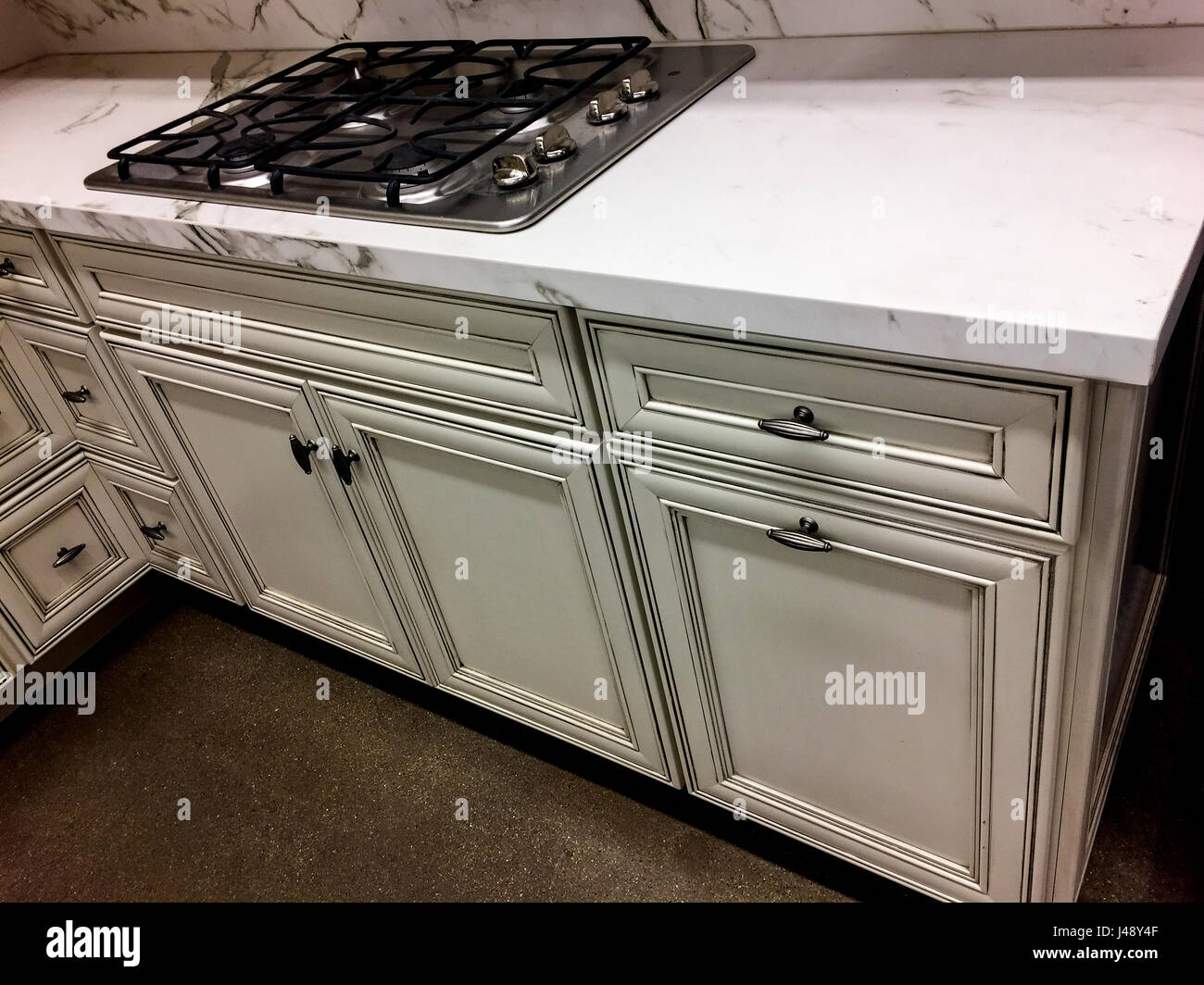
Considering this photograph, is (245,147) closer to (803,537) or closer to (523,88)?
(523,88)

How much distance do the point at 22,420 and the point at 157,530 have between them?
27 cm

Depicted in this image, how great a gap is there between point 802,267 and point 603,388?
0.76ft

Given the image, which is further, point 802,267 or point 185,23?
point 185,23

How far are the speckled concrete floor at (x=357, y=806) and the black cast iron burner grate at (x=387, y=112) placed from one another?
2.83ft

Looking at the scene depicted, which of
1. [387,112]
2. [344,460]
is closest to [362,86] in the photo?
[387,112]

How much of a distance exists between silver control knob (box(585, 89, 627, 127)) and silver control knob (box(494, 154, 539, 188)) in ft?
0.55

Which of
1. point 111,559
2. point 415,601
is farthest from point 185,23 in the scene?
point 415,601

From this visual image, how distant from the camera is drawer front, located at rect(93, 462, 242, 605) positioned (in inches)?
59.9

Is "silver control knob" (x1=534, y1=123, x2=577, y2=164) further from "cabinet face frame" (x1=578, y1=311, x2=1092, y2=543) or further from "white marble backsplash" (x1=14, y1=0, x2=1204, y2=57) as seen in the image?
"white marble backsplash" (x1=14, y1=0, x2=1204, y2=57)

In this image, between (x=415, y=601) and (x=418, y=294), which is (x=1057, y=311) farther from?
(x=415, y=601)

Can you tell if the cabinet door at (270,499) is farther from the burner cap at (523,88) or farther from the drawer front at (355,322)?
the burner cap at (523,88)

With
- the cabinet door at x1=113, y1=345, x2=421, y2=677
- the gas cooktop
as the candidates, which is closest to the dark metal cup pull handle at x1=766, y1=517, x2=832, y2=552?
the gas cooktop
